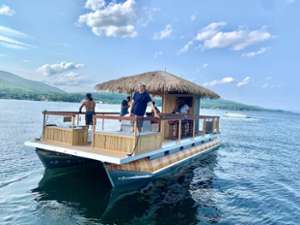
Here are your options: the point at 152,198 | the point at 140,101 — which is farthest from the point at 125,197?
the point at 140,101

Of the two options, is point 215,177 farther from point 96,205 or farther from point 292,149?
point 292,149

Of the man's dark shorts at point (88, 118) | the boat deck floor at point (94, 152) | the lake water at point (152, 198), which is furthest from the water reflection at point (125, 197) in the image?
the man's dark shorts at point (88, 118)

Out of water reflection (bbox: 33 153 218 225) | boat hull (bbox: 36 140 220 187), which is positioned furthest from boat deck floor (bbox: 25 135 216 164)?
water reflection (bbox: 33 153 218 225)

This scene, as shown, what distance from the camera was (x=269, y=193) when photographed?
9.14 meters

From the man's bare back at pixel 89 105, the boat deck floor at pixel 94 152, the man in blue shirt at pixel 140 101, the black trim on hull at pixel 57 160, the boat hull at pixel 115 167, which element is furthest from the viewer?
the man's bare back at pixel 89 105

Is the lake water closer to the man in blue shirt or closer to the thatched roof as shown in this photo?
the man in blue shirt

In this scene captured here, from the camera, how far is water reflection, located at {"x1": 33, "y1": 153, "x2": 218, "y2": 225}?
21.7 ft

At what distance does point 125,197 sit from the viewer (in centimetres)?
768

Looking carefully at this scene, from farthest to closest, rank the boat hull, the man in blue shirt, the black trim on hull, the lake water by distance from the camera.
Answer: the black trim on hull, the man in blue shirt, the boat hull, the lake water

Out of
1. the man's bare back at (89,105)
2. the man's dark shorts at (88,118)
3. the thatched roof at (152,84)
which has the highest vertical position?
the thatched roof at (152,84)

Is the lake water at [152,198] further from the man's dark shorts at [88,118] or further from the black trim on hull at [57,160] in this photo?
the man's dark shorts at [88,118]

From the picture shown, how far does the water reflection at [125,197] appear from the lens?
6605mm

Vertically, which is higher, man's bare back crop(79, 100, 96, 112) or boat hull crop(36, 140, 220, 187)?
man's bare back crop(79, 100, 96, 112)

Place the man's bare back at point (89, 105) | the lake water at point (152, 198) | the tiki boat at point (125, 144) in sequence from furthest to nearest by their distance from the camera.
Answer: the man's bare back at point (89, 105) → the tiki boat at point (125, 144) → the lake water at point (152, 198)
